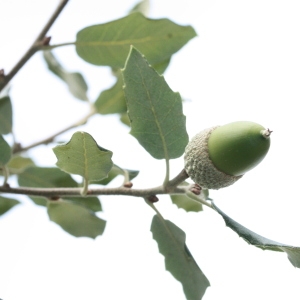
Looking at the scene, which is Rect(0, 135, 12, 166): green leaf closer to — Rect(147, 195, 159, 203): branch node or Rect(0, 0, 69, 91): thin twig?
Rect(0, 0, 69, 91): thin twig

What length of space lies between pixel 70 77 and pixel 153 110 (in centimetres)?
73

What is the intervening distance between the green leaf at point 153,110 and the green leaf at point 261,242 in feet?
0.55

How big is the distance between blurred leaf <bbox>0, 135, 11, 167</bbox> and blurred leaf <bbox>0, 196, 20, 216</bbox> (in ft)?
0.84

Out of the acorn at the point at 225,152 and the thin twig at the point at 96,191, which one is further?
the thin twig at the point at 96,191

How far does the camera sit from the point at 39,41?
1091 millimetres

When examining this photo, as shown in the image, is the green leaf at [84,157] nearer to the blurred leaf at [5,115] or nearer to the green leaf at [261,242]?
the green leaf at [261,242]

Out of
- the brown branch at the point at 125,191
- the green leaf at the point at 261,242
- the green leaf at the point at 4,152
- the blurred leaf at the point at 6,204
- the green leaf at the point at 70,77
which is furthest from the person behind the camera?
the green leaf at the point at 70,77

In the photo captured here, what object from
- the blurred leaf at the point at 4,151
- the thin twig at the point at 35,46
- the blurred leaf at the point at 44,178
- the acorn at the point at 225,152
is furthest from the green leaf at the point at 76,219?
the acorn at the point at 225,152

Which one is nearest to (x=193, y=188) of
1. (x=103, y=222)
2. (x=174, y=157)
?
(x=174, y=157)

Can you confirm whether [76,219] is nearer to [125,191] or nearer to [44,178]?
[44,178]

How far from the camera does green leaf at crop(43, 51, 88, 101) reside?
1433mm

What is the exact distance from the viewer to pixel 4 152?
40.0 inches

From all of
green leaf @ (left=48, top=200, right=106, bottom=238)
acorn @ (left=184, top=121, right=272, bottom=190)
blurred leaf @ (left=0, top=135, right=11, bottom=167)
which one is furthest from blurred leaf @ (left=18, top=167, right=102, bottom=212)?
acorn @ (left=184, top=121, right=272, bottom=190)

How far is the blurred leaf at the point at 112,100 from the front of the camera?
4.41ft
